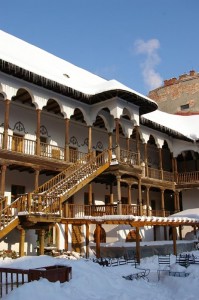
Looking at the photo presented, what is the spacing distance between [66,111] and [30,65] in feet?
12.0

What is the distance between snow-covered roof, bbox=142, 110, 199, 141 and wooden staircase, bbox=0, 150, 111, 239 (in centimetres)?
941

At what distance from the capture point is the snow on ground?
8609 mm

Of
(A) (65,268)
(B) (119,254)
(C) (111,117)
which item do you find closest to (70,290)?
(A) (65,268)

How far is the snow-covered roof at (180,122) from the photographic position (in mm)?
31984

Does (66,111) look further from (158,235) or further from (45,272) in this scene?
(45,272)

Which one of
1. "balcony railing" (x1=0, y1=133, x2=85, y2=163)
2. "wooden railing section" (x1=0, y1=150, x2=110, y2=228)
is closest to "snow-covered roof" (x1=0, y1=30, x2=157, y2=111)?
"balcony railing" (x1=0, y1=133, x2=85, y2=163)

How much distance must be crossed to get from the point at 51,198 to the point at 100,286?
729cm

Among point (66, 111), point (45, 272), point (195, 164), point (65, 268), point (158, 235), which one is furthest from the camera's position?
point (195, 164)

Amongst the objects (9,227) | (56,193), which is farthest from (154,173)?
(9,227)

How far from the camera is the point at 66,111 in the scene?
76.3ft

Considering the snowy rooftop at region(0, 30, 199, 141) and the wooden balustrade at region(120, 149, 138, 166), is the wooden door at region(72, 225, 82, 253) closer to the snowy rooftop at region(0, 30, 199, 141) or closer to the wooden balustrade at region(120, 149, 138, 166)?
the wooden balustrade at region(120, 149, 138, 166)

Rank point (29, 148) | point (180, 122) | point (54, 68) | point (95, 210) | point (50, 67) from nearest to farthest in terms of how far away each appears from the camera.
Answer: point (29, 148)
point (95, 210)
point (50, 67)
point (54, 68)
point (180, 122)

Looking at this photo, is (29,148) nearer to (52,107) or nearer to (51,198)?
(52,107)

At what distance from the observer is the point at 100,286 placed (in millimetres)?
11328
